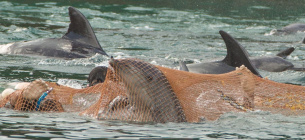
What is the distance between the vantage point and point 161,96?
6.11 meters

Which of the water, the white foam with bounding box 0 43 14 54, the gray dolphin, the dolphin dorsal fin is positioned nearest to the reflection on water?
the water

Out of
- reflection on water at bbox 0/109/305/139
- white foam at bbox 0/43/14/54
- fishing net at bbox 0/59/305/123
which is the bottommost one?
white foam at bbox 0/43/14/54

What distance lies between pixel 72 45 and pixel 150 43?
14.3 ft

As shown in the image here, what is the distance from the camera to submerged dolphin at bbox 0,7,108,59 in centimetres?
1250

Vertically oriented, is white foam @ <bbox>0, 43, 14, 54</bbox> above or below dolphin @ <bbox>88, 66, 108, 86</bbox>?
below

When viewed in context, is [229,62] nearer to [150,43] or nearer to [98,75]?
[98,75]

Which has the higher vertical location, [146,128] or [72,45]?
[72,45]

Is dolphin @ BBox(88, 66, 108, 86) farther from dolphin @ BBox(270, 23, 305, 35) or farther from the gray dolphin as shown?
dolphin @ BBox(270, 23, 305, 35)

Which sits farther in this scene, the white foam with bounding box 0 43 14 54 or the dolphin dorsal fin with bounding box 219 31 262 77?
the white foam with bounding box 0 43 14 54

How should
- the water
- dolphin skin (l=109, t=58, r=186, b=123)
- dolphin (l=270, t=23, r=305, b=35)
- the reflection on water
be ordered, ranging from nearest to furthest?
the reflection on water, the water, dolphin skin (l=109, t=58, r=186, b=123), dolphin (l=270, t=23, r=305, b=35)

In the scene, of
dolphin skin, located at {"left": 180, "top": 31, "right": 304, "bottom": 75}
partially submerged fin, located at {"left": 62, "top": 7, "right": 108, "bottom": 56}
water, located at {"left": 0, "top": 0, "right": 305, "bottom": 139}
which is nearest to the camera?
water, located at {"left": 0, "top": 0, "right": 305, "bottom": 139}

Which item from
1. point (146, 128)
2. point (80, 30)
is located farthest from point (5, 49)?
point (146, 128)

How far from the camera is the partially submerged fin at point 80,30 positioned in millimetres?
12477

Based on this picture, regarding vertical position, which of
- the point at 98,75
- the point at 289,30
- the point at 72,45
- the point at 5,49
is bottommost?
the point at 5,49
